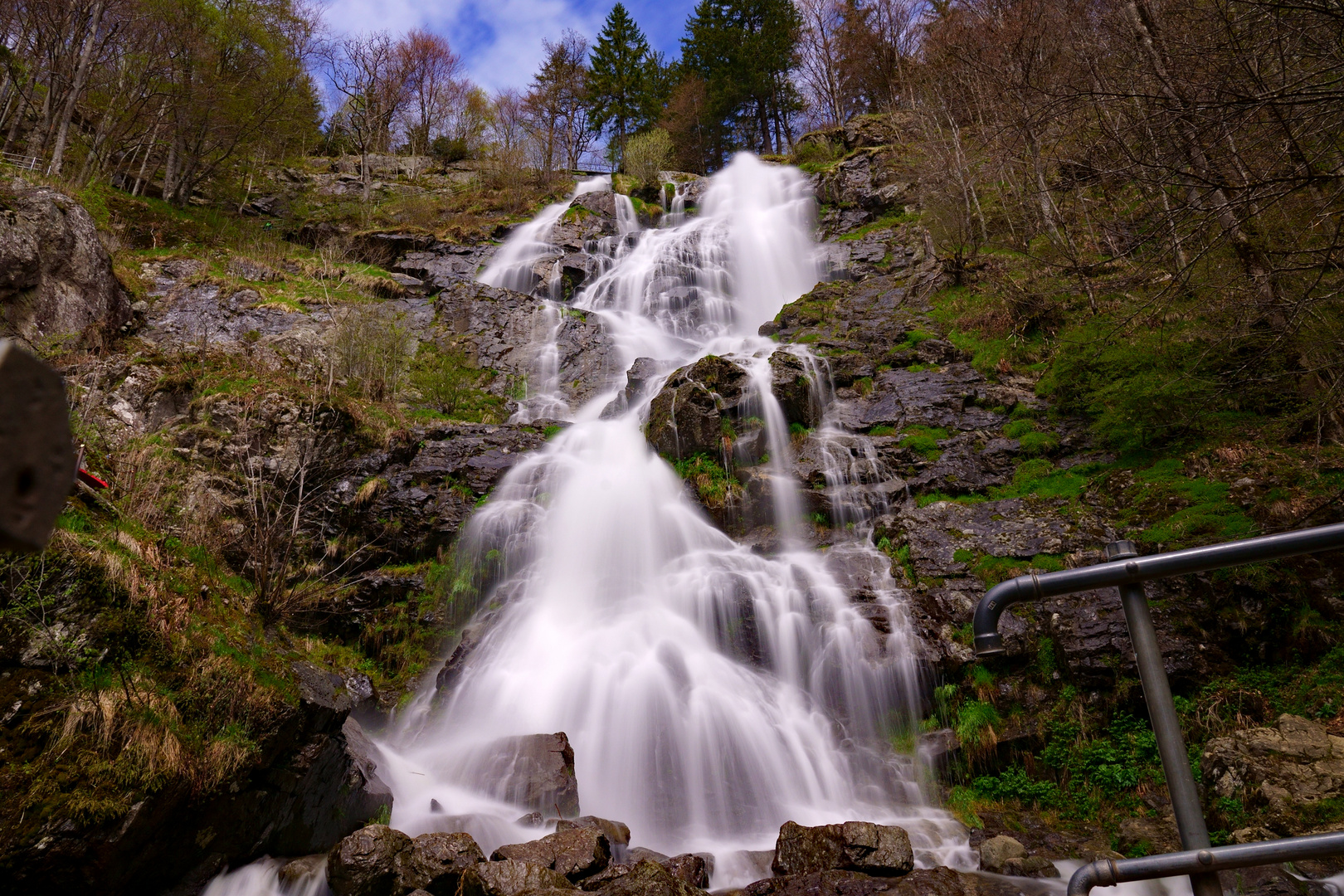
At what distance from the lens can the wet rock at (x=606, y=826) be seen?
21.9 ft

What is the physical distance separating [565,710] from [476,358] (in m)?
11.9

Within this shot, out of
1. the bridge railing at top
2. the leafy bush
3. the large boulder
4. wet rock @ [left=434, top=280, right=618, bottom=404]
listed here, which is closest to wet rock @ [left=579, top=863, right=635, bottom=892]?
the leafy bush

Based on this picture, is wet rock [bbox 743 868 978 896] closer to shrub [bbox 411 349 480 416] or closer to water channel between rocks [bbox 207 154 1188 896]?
water channel between rocks [bbox 207 154 1188 896]

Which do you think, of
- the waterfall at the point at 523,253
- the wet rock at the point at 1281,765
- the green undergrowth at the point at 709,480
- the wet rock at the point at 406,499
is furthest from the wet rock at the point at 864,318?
the wet rock at the point at 1281,765

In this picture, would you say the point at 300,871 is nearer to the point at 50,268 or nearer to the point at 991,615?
the point at 991,615

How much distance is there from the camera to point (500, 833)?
681cm

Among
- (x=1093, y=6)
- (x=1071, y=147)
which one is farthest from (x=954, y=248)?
(x=1093, y=6)

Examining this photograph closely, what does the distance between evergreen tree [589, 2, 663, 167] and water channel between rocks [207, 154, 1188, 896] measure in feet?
92.9

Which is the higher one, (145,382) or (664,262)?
(664,262)

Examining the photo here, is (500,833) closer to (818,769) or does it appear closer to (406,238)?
(818,769)

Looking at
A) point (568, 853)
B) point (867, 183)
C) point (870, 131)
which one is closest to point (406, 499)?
point (568, 853)

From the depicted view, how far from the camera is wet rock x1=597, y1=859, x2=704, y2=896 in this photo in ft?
17.1

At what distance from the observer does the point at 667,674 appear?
9.42m

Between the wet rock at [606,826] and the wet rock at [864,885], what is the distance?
139cm
